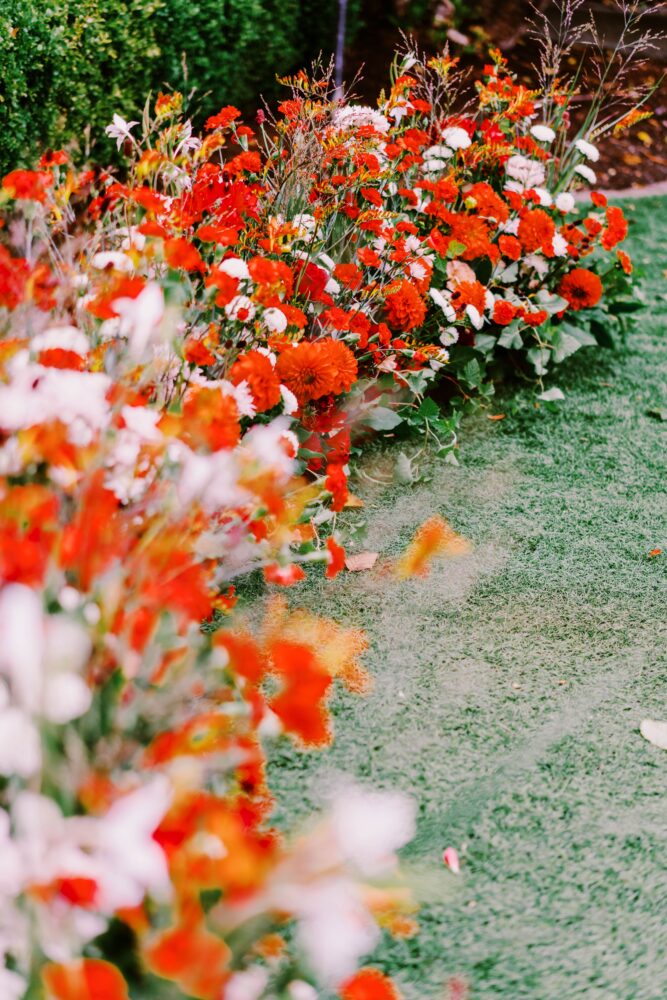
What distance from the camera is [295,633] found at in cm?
233

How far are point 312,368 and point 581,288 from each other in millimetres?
1563

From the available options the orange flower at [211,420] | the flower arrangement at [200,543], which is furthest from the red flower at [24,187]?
the orange flower at [211,420]

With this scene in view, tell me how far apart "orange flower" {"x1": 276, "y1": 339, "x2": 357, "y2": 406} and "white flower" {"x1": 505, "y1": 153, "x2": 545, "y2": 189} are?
4.56ft

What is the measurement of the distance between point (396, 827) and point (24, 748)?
0.40 m

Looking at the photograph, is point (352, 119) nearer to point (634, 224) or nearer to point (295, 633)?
point (295, 633)

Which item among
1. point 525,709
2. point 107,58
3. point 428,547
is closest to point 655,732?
point 525,709

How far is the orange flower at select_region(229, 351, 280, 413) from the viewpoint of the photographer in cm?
198

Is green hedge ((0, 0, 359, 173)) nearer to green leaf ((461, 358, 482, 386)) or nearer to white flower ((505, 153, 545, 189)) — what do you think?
white flower ((505, 153, 545, 189))

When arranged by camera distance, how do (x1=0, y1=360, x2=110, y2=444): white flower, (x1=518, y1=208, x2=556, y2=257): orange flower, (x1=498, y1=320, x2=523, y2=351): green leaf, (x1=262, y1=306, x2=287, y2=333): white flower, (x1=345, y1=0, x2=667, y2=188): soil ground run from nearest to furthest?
(x1=0, y1=360, x2=110, y2=444): white flower < (x1=262, y1=306, x2=287, y2=333): white flower < (x1=518, y1=208, x2=556, y2=257): orange flower < (x1=498, y1=320, x2=523, y2=351): green leaf < (x1=345, y1=0, x2=667, y2=188): soil ground

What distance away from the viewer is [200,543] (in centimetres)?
158

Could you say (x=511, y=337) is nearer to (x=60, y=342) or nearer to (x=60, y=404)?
(x=60, y=342)

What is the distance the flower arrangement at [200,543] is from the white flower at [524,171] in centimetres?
14

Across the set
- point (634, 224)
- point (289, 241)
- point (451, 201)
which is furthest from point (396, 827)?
point (634, 224)

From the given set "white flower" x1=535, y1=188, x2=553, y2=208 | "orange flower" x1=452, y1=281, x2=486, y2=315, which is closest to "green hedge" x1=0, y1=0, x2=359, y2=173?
"orange flower" x1=452, y1=281, x2=486, y2=315
